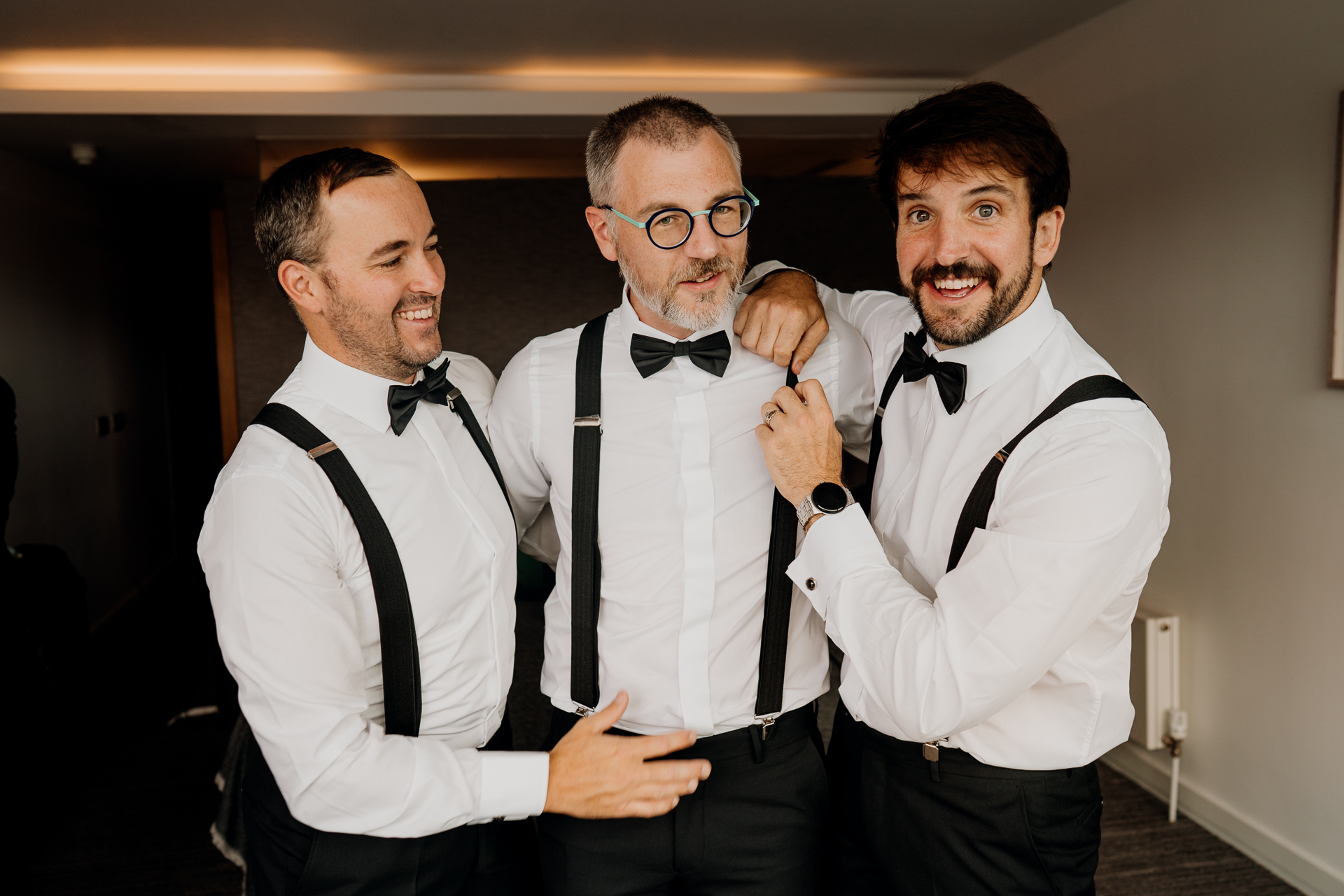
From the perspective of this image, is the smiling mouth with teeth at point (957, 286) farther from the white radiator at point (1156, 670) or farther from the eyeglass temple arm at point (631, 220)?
the white radiator at point (1156, 670)

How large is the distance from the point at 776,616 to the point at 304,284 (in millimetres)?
962

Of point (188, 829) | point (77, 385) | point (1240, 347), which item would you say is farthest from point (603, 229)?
point (77, 385)

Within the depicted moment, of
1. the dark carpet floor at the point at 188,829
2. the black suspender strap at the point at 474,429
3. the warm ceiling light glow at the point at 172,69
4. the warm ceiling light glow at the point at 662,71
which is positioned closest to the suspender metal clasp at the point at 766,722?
the black suspender strap at the point at 474,429

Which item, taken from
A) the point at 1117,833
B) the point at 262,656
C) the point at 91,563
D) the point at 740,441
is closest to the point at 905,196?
the point at 740,441

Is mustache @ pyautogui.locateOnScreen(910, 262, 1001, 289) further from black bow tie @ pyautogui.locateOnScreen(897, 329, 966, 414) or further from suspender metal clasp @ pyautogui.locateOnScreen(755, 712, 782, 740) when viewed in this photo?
suspender metal clasp @ pyautogui.locateOnScreen(755, 712, 782, 740)

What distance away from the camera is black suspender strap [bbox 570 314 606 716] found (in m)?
1.46

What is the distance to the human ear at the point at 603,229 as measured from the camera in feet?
5.23

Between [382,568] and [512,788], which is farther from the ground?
[382,568]

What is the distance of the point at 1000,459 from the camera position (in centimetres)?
128

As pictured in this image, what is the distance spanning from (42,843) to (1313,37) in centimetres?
505

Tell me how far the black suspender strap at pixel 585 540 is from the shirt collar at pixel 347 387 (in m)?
0.32

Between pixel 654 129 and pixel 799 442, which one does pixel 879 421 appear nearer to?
pixel 799 442

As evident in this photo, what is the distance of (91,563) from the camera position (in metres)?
5.52

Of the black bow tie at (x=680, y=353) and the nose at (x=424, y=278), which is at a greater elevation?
the nose at (x=424, y=278)
